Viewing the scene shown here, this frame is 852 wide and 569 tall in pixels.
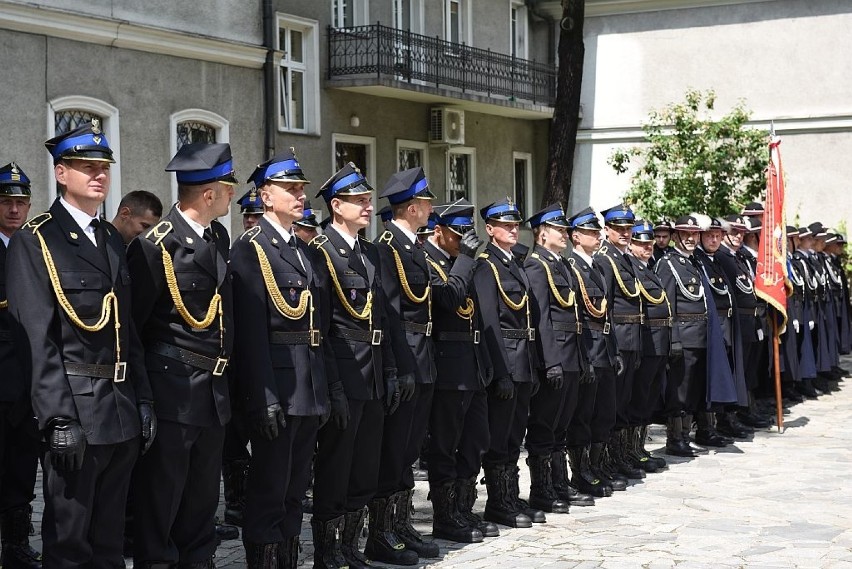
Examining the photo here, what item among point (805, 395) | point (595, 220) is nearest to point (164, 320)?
point (595, 220)

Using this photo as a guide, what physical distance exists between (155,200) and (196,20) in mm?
Result: 10538

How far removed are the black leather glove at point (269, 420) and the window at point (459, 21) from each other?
60.5 feet

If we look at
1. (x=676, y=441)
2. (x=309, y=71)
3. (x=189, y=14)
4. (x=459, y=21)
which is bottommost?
(x=676, y=441)

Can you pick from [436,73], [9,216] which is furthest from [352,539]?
[436,73]

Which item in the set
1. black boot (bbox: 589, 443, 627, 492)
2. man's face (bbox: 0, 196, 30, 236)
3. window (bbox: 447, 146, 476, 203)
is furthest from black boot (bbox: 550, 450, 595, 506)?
window (bbox: 447, 146, 476, 203)

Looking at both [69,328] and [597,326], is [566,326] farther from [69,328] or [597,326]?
[69,328]

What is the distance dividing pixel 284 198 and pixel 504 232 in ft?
8.26

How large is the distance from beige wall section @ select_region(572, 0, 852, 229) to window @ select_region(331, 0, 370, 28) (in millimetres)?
7947

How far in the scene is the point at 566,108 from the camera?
19.2 meters

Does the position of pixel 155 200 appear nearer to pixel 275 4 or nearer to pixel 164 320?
pixel 164 320

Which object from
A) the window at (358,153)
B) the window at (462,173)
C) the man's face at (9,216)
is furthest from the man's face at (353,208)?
the window at (462,173)

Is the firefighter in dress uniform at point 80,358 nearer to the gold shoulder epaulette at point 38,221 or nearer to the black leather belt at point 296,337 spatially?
the gold shoulder epaulette at point 38,221

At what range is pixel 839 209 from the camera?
25.4 m

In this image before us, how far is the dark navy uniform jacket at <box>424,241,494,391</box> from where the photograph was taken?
7742 millimetres
